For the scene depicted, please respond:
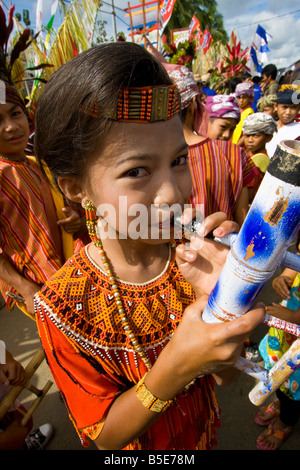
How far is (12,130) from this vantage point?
1811 mm

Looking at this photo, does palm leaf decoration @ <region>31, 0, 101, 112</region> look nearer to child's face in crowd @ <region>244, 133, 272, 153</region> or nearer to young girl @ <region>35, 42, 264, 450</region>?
child's face in crowd @ <region>244, 133, 272, 153</region>

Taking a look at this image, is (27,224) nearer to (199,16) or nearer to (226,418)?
(226,418)

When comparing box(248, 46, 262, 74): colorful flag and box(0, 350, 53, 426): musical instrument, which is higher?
box(248, 46, 262, 74): colorful flag

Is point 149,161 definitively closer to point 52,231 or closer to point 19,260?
point 52,231

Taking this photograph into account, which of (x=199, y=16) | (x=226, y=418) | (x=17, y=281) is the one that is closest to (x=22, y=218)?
(x=17, y=281)

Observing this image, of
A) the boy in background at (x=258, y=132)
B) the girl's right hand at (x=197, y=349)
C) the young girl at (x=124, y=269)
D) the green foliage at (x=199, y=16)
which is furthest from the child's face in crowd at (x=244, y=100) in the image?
the green foliage at (x=199, y=16)

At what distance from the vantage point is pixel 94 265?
103 centimetres

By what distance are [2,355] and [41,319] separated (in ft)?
3.61

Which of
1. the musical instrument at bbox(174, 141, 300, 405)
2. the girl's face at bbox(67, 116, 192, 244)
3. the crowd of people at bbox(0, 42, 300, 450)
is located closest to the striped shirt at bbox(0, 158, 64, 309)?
the crowd of people at bbox(0, 42, 300, 450)

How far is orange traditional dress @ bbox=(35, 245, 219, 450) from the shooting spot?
90 centimetres

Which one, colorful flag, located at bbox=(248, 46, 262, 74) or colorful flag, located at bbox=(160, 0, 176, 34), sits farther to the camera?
colorful flag, located at bbox=(248, 46, 262, 74)

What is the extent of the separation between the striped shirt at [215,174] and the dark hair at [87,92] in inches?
46.1

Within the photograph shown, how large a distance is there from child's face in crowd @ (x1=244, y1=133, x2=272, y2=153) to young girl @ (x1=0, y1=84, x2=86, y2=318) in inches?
107

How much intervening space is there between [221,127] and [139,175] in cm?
314
